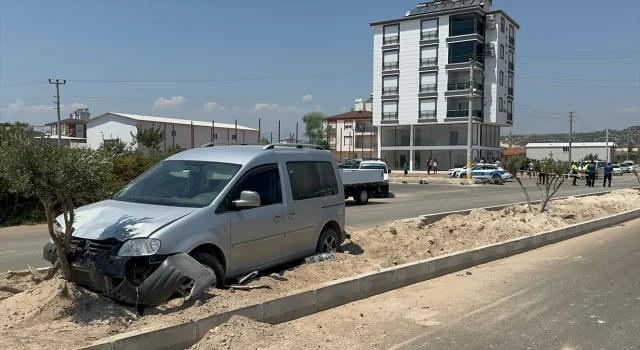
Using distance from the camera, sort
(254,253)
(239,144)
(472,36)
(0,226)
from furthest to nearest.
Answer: (472,36) → (0,226) → (239,144) → (254,253)

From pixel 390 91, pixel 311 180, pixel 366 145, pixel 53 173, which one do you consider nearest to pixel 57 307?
pixel 53 173

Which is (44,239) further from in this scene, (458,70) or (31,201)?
(458,70)

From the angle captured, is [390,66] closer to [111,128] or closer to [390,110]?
[390,110]

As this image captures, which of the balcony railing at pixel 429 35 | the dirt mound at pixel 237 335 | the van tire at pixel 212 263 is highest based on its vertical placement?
the balcony railing at pixel 429 35

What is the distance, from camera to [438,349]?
4.85 meters

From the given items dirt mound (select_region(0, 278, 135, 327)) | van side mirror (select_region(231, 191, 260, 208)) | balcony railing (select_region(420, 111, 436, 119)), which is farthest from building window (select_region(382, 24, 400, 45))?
dirt mound (select_region(0, 278, 135, 327))

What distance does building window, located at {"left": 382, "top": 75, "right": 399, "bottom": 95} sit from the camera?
69688 mm

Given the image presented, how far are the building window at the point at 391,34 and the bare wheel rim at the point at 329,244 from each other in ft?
213

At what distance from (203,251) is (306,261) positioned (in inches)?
80.7

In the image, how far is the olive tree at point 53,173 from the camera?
470 cm

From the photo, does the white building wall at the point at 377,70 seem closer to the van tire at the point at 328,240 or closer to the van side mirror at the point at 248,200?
the van tire at the point at 328,240

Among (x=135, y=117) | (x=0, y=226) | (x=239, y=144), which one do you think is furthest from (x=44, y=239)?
(x=135, y=117)

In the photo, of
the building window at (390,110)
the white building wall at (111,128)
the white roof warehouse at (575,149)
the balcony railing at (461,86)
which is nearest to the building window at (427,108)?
the balcony railing at (461,86)

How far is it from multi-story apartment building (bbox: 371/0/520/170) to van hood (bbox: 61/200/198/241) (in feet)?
204
